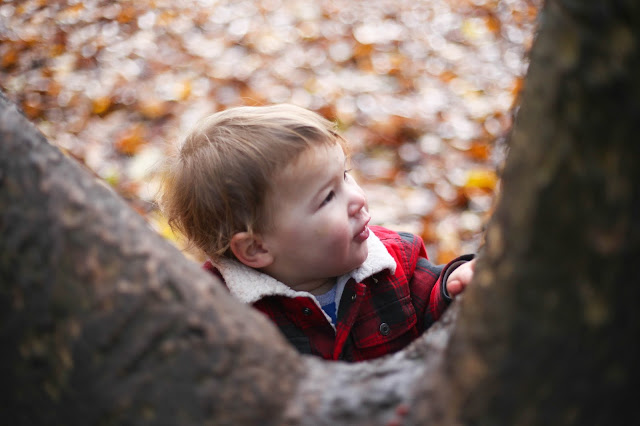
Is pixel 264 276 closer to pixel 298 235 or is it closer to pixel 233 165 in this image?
pixel 298 235

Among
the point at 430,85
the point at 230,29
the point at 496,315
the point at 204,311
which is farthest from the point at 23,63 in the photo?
the point at 496,315

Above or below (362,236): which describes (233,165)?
above

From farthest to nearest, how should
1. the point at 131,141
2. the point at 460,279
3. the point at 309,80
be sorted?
the point at 309,80 → the point at 131,141 → the point at 460,279

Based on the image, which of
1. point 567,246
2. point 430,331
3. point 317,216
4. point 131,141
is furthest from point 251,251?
point 131,141

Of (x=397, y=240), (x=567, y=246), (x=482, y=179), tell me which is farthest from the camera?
(x=482, y=179)

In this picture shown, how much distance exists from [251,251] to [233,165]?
24 centimetres

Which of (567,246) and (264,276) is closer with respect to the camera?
(567,246)

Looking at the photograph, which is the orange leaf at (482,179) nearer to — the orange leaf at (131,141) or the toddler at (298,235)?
the toddler at (298,235)

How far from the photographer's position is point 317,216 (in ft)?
4.41

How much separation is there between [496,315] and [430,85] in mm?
3275

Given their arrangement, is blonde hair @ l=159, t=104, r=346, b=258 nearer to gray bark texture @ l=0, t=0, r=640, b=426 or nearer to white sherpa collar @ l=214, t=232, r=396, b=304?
white sherpa collar @ l=214, t=232, r=396, b=304

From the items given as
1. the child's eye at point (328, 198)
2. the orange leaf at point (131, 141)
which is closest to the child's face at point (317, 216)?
the child's eye at point (328, 198)

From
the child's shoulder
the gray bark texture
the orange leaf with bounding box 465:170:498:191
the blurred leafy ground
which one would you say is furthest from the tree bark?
the orange leaf with bounding box 465:170:498:191

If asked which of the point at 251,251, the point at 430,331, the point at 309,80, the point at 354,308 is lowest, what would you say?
the point at 309,80
